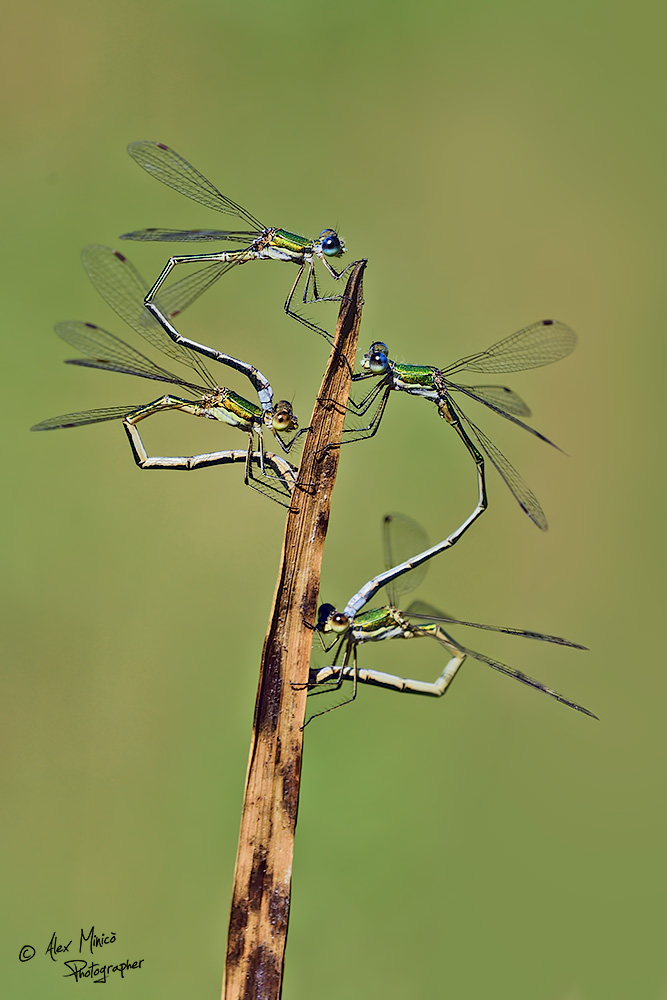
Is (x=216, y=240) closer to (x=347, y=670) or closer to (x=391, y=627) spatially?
(x=391, y=627)

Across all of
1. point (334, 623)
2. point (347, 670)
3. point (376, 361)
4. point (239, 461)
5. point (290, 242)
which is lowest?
point (347, 670)

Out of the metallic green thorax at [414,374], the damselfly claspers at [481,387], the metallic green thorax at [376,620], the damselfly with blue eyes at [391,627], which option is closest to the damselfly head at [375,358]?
the damselfly claspers at [481,387]

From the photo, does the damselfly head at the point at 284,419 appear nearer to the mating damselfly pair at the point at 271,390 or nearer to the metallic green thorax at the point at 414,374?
the mating damselfly pair at the point at 271,390

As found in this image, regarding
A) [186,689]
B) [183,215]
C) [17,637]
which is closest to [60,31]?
[183,215]

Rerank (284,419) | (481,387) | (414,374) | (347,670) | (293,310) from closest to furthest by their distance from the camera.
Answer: (347,670) < (284,419) < (293,310) < (414,374) < (481,387)

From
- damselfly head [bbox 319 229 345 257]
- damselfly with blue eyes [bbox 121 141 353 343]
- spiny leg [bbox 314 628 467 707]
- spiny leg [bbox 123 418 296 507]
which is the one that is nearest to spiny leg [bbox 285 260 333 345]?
damselfly with blue eyes [bbox 121 141 353 343]

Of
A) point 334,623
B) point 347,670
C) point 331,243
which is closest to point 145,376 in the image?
point 331,243

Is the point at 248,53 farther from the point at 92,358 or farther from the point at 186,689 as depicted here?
the point at 186,689

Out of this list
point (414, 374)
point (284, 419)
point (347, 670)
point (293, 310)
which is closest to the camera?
point (347, 670)
